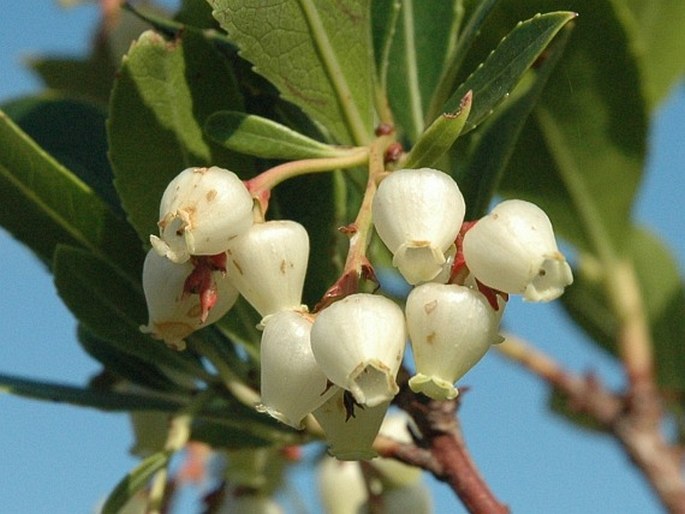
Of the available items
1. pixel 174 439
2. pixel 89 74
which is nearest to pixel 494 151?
pixel 174 439

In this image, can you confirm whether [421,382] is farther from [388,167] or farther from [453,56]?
[453,56]

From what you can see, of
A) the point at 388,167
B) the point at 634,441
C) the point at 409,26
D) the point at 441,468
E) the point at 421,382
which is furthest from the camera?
the point at 634,441

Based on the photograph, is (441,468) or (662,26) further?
(662,26)

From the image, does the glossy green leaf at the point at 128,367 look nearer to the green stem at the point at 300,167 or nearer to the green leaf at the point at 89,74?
the green stem at the point at 300,167

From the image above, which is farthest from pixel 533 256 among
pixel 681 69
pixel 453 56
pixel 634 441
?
pixel 681 69

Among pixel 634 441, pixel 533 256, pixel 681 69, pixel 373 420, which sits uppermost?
pixel 533 256

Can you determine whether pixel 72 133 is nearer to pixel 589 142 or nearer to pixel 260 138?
pixel 260 138

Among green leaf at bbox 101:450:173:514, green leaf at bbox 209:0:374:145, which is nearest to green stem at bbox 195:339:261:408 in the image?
green leaf at bbox 101:450:173:514
